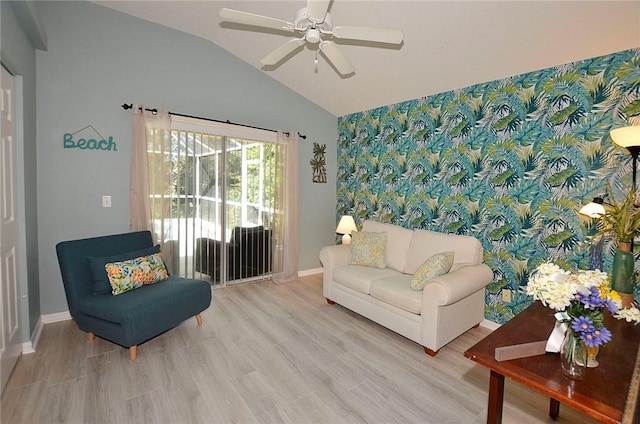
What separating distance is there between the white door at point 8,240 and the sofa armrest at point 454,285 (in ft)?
9.98

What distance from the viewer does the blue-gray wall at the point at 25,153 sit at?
2.18m

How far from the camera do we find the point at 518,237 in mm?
2941

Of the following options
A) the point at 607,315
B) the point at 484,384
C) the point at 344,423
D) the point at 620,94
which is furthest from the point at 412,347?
the point at 620,94

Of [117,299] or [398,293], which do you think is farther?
[398,293]

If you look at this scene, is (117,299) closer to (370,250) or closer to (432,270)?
(370,250)

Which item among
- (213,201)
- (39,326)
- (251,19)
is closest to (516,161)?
(251,19)

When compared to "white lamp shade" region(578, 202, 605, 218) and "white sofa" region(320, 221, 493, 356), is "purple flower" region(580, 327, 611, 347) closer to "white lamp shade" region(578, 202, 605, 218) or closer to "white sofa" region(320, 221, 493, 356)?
"white sofa" region(320, 221, 493, 356)

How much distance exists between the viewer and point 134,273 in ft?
8.91

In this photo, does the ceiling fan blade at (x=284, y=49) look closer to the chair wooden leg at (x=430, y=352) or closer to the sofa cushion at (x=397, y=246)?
the sofa cushion at (x=397, y=246)

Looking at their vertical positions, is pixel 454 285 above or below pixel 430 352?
above

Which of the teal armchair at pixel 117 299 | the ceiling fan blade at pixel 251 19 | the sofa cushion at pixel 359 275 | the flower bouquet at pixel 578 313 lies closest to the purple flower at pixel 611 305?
the flower bouquet at pixel 578 313

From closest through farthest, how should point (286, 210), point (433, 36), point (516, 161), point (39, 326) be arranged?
point (433, 36) < point (39, 326) < point (516, 161) < point (286, 210)

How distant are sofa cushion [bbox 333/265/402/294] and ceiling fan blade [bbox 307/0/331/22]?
2.33m

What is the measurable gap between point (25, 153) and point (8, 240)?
747 millimetres
